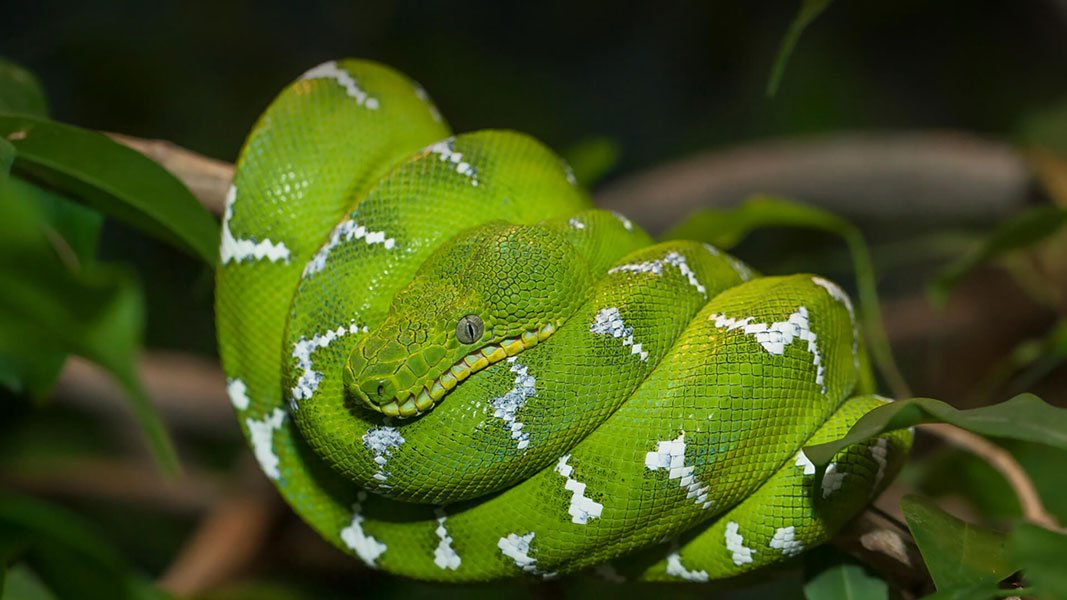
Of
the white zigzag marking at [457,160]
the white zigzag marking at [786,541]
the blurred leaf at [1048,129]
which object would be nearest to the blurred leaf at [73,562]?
the white zigzag marking at [457,160]

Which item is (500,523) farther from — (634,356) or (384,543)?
(634,356)

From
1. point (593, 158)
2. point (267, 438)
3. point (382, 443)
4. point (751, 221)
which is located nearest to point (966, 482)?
point (751, 221)

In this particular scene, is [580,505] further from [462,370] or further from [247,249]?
[247,249]

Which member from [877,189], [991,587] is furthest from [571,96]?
[991,587]

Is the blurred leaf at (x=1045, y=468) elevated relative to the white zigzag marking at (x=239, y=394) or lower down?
elevated

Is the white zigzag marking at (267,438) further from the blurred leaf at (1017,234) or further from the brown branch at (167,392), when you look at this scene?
the brown branch at (167,392)
